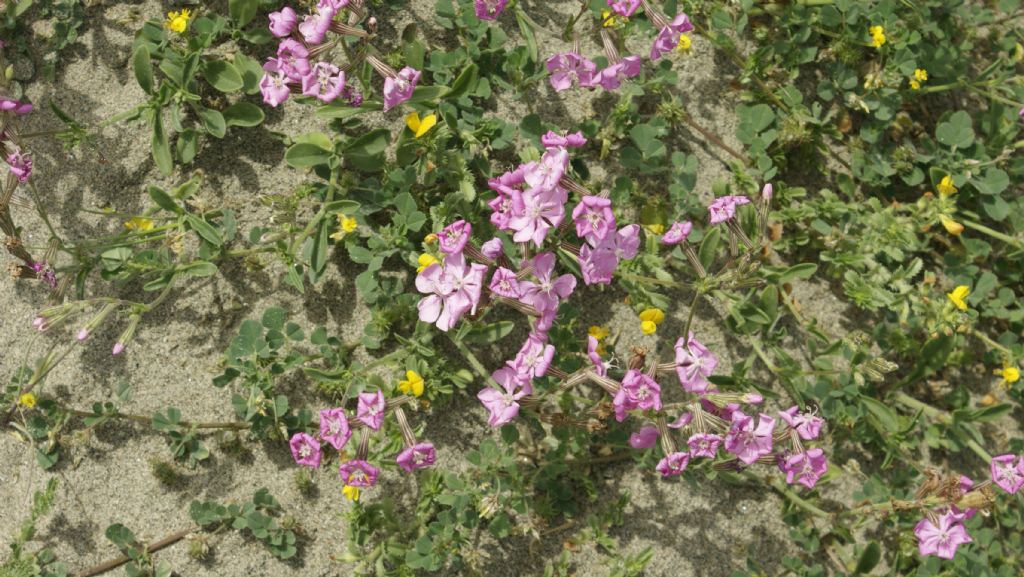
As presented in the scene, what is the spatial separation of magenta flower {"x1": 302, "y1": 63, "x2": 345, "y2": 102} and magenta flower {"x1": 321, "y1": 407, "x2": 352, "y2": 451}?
1.15 meters

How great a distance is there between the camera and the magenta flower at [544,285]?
2975 millimetres

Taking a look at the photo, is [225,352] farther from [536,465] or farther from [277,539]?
[536,465]

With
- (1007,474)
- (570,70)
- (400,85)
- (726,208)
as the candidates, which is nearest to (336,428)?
(400,85)

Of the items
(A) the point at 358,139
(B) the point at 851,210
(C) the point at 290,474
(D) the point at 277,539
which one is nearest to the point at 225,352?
(C) the point at 290,474

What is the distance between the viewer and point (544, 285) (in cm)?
300

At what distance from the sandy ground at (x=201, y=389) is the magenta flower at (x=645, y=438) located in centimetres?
30

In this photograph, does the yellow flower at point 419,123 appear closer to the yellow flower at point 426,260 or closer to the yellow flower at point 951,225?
the yellow flower at point 426,260

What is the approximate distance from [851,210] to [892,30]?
0.89m

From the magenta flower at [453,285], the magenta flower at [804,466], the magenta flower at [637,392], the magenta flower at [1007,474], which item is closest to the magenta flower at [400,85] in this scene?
the magenta flower at [453,285]

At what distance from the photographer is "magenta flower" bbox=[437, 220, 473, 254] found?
9.28 ft

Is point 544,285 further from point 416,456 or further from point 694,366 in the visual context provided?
point 416,456

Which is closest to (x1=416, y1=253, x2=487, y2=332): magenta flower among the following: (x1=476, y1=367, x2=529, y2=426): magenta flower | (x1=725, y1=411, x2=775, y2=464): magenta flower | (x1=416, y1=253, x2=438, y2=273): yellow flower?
(x1=416, y1=253, x2=438, y2=273): yellow flower

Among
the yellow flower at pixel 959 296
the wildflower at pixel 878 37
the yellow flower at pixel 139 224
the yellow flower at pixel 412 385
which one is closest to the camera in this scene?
the yellow flower at pixel 412 385

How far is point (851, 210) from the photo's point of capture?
385 cm
